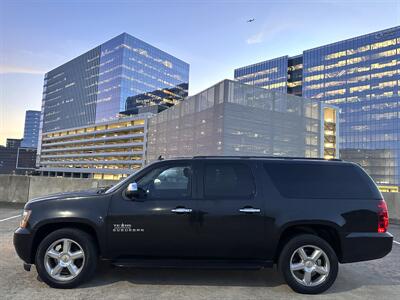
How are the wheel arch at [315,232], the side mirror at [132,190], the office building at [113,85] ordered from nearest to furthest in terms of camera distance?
1. the side mirror at [132,190]
2. the wheel arch at [315,232]
3. the office building at [113,85]

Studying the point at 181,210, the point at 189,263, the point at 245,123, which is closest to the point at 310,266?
the point at 189,263

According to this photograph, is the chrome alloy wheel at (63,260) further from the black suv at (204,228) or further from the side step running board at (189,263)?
the side step running board at (189,263)

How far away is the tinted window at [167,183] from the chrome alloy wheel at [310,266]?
67.3 inches

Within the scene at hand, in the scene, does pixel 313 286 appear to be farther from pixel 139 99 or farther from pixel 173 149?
pixel 139 99

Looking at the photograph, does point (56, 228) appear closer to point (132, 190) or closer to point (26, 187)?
point (132, 190)

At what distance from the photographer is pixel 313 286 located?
4.25 m

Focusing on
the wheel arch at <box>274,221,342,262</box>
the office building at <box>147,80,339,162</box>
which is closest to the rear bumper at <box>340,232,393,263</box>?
the wheel arch at <box>274,221,342,262</box>

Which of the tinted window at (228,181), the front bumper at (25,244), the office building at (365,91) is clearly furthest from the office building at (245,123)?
the office building at (365,91)

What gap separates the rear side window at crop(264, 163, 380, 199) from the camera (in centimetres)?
446

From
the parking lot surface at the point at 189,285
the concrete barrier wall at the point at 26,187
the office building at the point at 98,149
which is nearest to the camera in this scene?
the parking lot surface at the point at 189,285

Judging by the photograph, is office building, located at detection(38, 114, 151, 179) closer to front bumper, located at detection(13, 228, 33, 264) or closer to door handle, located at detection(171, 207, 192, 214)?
front bumper, located at detection(13, 228, 33, 264)

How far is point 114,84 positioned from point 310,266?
423ft

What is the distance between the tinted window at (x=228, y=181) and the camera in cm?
439

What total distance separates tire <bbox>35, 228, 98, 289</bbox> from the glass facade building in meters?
109
